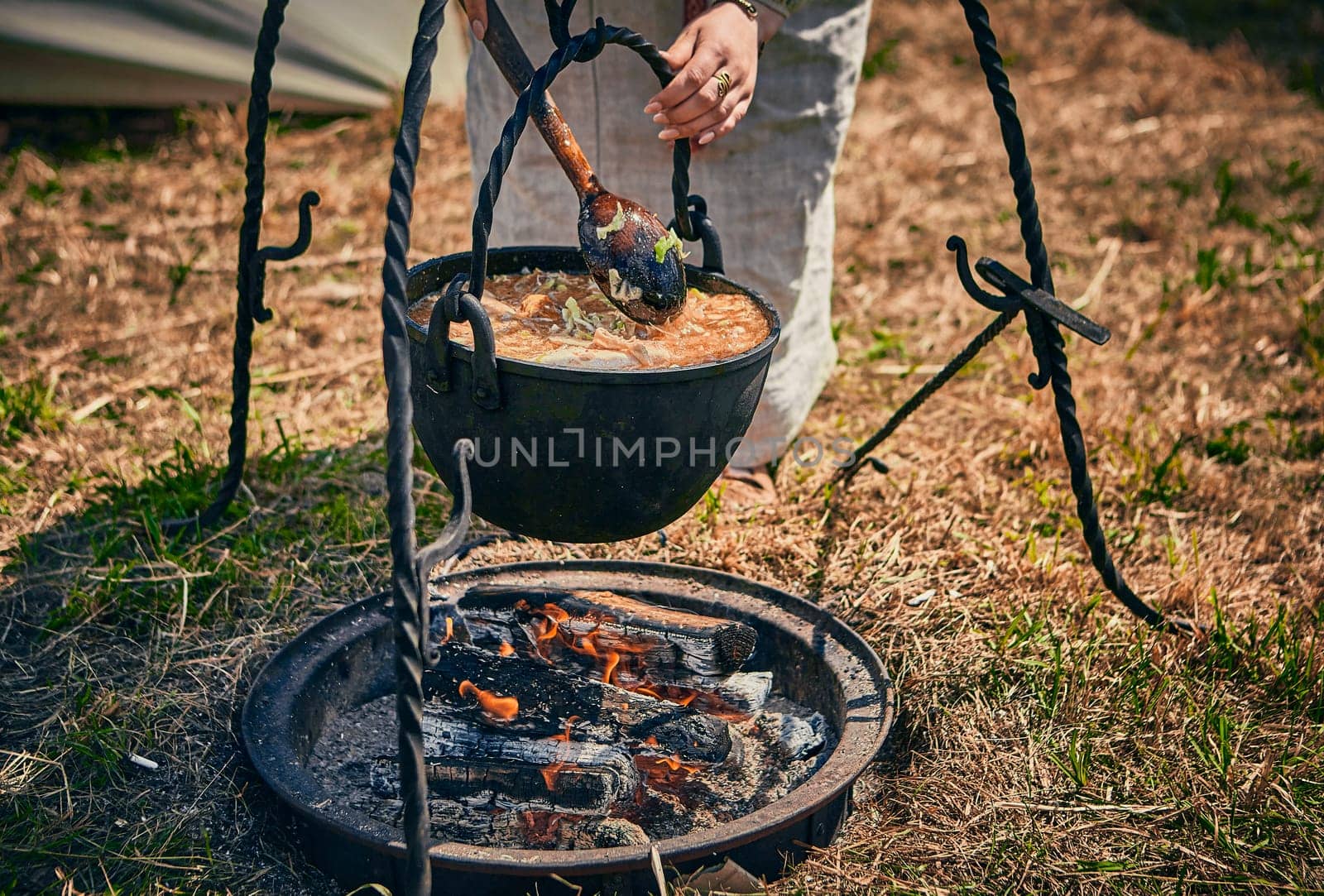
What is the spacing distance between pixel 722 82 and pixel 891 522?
59.9 inches

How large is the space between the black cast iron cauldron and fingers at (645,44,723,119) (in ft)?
1.56

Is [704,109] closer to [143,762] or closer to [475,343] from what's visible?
[475,343]

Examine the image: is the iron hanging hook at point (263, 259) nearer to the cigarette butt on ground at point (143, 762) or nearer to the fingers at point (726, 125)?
the fingers at point (726, 125)

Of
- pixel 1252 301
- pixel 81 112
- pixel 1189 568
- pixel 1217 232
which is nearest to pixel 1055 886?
pixel 1189 568

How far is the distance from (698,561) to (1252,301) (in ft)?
10.00

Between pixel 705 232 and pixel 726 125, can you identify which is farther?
pixel 705 232

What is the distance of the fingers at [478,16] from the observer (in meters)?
2.11

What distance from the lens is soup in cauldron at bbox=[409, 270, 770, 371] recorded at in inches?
77.0

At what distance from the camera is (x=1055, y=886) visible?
2146 mm

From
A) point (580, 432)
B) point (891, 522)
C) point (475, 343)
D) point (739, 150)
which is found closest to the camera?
point (475, 343)

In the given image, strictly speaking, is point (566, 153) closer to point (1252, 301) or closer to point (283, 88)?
point (1252, 301)

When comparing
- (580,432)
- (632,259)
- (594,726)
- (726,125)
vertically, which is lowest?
(594,726)

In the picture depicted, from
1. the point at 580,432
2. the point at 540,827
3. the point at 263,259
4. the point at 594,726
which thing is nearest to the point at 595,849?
the point at 540,827

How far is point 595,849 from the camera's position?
2.04m
